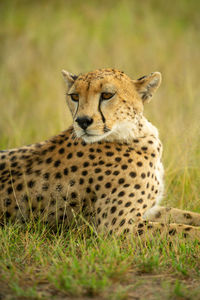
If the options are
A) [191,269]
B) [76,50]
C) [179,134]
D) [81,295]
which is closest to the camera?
[81,295]

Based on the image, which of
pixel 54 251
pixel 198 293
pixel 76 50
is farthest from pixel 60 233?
pixel 76 50

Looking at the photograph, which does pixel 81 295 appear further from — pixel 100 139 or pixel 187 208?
pixel 187 208

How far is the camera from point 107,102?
10.7 feet

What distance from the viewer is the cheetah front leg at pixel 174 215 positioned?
3520 mm

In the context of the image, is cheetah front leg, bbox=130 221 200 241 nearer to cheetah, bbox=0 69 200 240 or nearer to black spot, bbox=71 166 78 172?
cheetah, bbox=0 69 200 240

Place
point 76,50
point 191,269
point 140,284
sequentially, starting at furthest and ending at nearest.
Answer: point 76,50
point 191,269
point 140,284

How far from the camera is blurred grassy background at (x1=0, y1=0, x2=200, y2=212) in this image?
176 inches

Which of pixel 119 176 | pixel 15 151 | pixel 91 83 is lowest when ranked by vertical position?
pixel 119 176

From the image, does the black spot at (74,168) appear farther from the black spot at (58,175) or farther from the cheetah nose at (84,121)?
the cheetah nose at (84,121)

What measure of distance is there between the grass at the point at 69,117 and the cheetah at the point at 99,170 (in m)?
0.16

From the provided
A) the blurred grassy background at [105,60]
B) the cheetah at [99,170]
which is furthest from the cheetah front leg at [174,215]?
the blurred grassy background at [105,60]

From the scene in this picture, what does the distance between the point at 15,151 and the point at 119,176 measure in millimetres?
858

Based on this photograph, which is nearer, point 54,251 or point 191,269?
point 191,269

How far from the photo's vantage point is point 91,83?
10.6 ft
